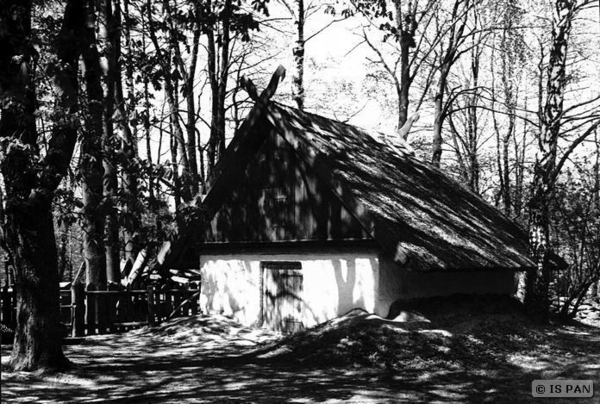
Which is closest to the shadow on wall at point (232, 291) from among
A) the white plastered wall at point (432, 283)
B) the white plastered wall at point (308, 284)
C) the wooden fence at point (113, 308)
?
the white plastered wall at point (308, 284)

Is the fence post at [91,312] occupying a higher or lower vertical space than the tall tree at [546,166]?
lower

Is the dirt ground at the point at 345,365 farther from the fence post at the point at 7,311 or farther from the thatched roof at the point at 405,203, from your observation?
the fence post at the point at 7,311

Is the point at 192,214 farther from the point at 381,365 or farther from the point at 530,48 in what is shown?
the point at 530,48

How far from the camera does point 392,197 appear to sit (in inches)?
661

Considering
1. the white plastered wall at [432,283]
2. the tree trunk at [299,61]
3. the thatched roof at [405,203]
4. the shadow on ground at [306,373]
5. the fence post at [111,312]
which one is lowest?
the shadow on ground at [306,373]

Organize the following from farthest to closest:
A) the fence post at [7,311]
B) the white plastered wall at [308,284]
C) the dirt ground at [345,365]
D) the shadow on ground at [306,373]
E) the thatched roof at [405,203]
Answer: the fence post at [7,311] < the white plastered wall at [308,284] < the thatched roof at [405,203] < the dirt ground at [345,365] < the shadow on ground at [306,373]

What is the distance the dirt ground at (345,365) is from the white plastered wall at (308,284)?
24.4 inches

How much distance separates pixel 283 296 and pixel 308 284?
1049mm

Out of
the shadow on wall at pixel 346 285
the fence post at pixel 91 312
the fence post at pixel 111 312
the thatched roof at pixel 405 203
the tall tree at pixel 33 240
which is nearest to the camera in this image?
the tall tree at pixel 33 240

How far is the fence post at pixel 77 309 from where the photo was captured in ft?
59.2

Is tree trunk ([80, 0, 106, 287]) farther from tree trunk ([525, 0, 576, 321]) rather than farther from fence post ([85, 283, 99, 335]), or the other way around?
tree trunk ([525, 0, 576, 321])

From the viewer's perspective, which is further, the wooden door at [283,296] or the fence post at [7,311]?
the wooden door at [283,296]

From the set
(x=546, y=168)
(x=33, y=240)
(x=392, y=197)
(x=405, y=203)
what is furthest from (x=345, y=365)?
(x=546, y=168)

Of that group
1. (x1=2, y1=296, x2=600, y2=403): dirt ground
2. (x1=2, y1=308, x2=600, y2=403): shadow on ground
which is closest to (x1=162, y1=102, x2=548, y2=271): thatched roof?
(x1=2, y1=296, x2=600, y2=403): dirt ground
